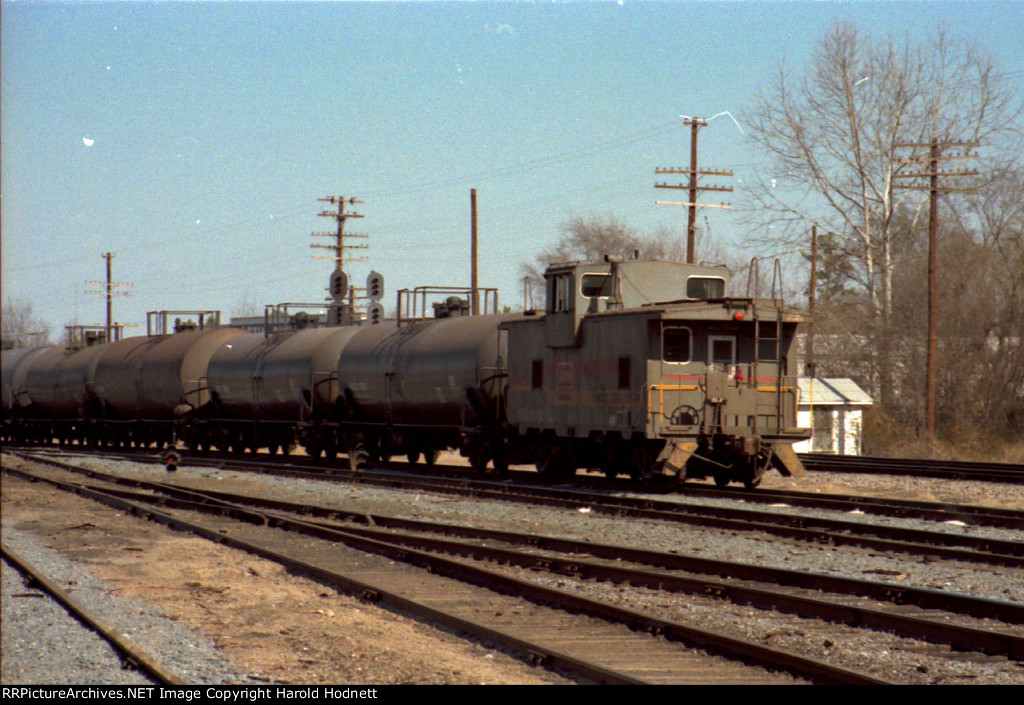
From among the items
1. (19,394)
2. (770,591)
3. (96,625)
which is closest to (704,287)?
(770,591)

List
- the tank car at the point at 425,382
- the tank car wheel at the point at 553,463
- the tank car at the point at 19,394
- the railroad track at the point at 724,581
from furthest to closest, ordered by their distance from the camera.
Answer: the tank car at the point at 19,394
the tank car at the point at 425,382
the tank car wheel at the point at 553,463
the railroad track at the point at 724,581

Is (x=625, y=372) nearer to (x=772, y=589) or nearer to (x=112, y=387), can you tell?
(x=772, y=589)

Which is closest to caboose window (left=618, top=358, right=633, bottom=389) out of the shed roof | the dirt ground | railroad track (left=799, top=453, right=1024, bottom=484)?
the dirt ground

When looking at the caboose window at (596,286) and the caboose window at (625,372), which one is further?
the caboose window at (596,286)

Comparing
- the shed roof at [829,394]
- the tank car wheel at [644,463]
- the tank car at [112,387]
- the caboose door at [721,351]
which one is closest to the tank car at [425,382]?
the tank car wheel at [644,463]

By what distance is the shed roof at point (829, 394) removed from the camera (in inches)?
1432

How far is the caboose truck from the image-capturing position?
19031 mm

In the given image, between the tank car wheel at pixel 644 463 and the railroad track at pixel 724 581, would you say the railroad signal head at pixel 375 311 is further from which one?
the railroad track at pixel 724 581

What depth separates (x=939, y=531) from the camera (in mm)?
14656

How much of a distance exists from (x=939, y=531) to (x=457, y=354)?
11.9 metres

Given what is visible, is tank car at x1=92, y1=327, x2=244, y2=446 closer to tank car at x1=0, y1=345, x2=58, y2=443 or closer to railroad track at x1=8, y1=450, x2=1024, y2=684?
tank car at x1=0, y1=345, x2=58, y2=443

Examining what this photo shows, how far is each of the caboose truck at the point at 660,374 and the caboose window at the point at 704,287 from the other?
0.02m
